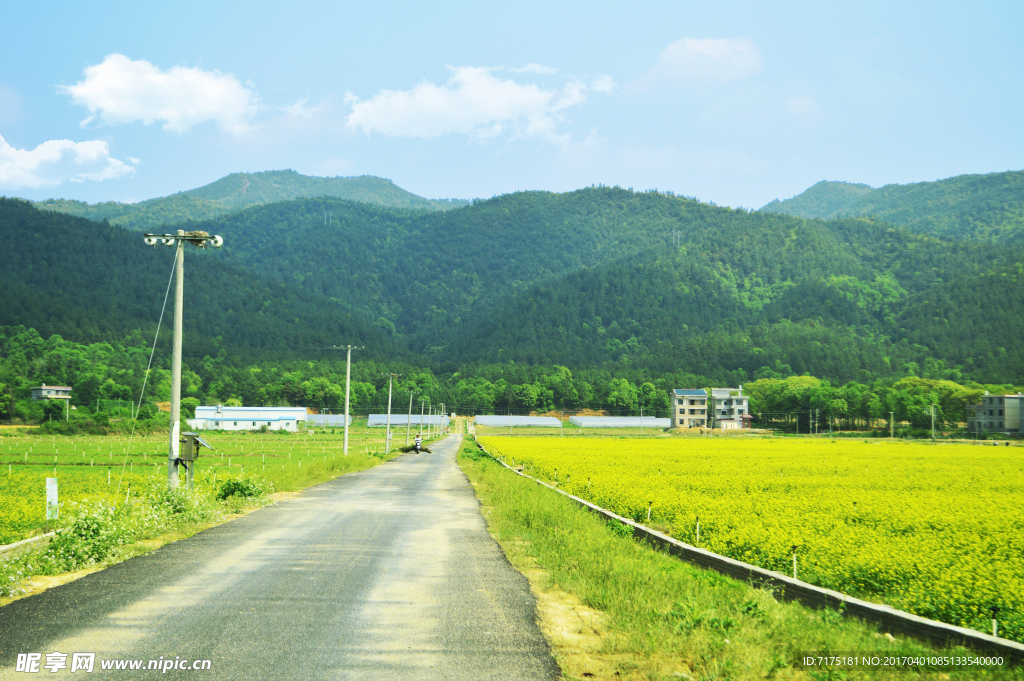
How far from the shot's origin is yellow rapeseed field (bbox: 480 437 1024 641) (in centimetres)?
986

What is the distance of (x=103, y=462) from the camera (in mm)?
42781

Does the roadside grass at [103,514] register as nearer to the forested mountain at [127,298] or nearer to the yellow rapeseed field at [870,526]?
the yellow rapeseed field at [870,526]

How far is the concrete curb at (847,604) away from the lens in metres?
7.73

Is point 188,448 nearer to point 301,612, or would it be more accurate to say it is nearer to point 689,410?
point 301,612

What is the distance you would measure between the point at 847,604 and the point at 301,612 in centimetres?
718

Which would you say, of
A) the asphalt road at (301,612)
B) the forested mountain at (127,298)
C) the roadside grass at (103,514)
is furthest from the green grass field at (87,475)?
the forested mountain at (127,298)

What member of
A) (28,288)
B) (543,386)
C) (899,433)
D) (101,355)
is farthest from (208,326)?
(899,433)

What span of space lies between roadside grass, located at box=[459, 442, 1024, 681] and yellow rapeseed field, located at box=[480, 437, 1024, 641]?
52.8 inches

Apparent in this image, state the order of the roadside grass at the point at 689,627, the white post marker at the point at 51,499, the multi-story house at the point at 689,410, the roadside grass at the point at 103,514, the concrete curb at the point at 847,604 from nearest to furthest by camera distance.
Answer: the roadside grass at the point at 689,627
the concrete curb at the point at 847,604
the roadside grass at the point at 103,514
the white post marker at the point at 51,499
the multi-story house at the point at 689,410

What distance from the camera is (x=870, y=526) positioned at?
55.2 feet

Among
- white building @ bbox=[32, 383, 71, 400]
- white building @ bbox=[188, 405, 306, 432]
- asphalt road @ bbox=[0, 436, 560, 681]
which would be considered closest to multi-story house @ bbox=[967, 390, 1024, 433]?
white building @ bbox=[188, 405, 306, 432]

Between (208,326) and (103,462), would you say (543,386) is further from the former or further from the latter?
(103,462)

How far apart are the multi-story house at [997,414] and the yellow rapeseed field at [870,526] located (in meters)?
113

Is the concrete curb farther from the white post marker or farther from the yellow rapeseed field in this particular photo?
the white post marker
